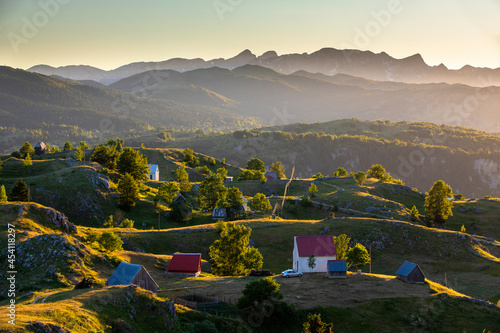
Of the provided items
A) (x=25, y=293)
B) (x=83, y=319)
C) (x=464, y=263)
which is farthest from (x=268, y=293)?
(x=464, y=263)

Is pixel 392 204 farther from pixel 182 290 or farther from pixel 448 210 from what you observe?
pixel 182 290

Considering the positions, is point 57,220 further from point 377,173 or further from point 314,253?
point 377,173

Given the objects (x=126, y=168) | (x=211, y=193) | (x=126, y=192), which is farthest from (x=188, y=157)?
(x=126, y=192)

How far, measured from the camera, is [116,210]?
98125 millimetres

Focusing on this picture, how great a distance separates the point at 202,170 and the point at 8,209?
363ft

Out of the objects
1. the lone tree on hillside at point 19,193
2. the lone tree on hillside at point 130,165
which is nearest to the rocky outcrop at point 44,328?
the lone tree on hillside at point 19,193

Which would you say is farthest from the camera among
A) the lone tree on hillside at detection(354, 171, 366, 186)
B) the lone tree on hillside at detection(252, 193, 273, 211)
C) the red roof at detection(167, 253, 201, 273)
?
the lone tree on hillside at detection(354, 171, 366, 186)

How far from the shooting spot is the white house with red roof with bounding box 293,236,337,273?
6962 cm

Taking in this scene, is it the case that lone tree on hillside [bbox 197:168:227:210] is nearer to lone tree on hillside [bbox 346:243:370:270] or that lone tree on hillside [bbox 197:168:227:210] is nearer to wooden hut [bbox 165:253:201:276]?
wooden hut [bbox 165:253:201:276]

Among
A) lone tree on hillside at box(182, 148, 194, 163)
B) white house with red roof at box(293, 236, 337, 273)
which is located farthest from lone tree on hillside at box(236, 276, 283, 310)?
lone tree on hillside at box(182, 148, 194, 163)

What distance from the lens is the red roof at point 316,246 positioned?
2761 inches

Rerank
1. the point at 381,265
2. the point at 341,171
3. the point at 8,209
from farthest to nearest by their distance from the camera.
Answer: the point at 341,171
the point at 381,265
the point at 8,209

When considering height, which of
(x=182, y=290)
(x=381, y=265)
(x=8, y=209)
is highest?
(x=8, y=209)

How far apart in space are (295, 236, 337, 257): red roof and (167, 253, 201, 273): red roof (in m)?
18.5
